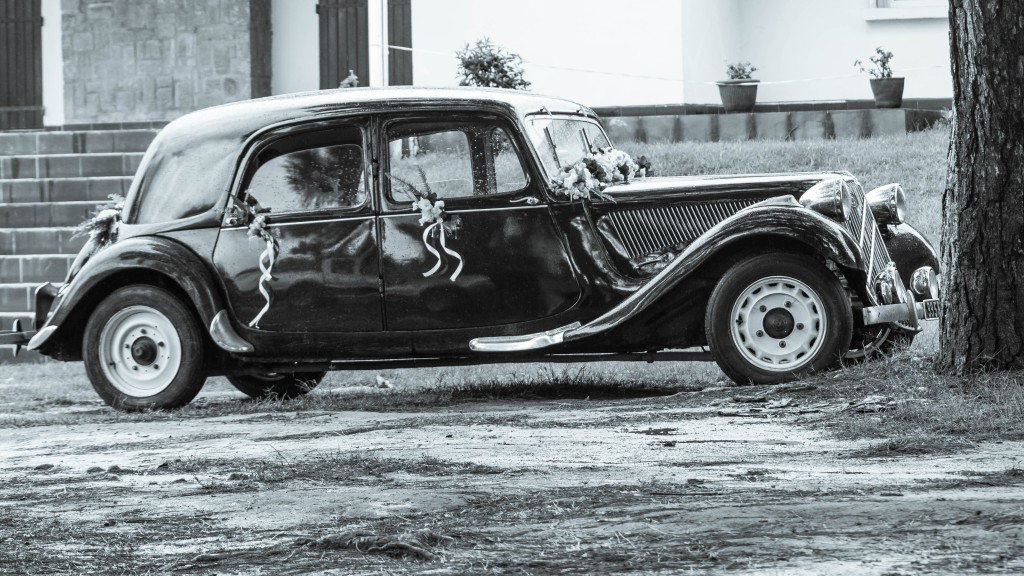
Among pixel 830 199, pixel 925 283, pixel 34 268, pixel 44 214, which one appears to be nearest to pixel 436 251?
pixel 830 199

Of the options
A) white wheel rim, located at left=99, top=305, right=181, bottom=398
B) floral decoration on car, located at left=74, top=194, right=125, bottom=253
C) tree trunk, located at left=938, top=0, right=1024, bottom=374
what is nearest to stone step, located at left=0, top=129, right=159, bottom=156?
floral decoration on car, located at left=74, top=194, right=125, bottom=253

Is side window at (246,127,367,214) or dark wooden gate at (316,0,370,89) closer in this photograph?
side window at (246,127,367,214)

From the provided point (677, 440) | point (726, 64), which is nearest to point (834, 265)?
point (677, 440)

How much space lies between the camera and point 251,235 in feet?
26.2

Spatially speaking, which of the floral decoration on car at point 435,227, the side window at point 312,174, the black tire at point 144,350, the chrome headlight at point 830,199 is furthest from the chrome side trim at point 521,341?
the black tire at point 144,350

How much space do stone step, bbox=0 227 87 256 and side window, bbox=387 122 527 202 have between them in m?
6.37

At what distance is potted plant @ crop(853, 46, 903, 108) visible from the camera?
14.5m

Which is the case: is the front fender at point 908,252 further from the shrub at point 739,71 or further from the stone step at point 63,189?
the stone step at point 63,189

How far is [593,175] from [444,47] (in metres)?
8.20

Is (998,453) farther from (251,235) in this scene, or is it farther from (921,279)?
(251,235)

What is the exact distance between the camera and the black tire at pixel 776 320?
7.24 meters

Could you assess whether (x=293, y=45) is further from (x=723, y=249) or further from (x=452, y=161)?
(x=723, y=249)

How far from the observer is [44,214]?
45.6 ft

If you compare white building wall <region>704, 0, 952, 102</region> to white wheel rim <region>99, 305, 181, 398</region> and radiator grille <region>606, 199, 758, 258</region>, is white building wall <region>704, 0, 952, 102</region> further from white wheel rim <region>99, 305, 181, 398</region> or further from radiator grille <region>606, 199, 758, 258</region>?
white wheel rim <region>99, 305, 181, 398</region>
